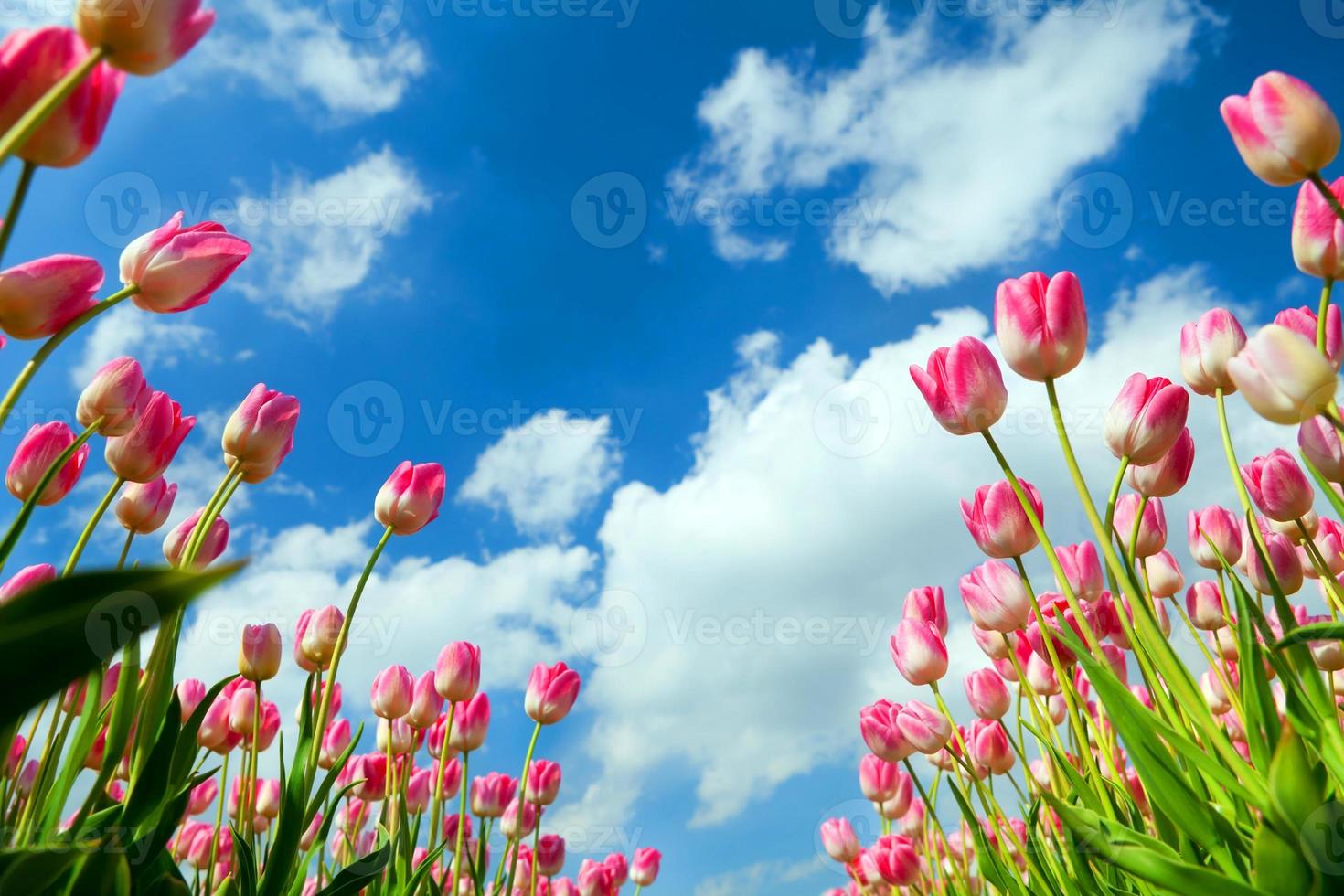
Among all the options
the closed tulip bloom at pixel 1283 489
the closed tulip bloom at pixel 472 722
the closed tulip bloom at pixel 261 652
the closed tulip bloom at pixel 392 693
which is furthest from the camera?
the closed tulip bloom at pixel 472 722

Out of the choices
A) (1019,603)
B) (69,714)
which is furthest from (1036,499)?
(69,714)

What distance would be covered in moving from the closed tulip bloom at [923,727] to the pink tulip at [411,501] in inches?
53.4

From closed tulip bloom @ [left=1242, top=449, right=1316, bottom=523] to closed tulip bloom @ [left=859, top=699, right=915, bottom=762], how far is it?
1110 millimetres

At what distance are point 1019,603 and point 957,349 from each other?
2.39 ft

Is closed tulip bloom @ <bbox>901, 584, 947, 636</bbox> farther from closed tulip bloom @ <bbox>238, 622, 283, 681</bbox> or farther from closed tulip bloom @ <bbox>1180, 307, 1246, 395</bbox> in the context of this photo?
closed tulip bloom @ <bbox>238, 622, 283, 681</bbox>

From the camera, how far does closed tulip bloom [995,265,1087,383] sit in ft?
4.67

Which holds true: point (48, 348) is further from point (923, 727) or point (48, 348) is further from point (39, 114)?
point (923, 727)

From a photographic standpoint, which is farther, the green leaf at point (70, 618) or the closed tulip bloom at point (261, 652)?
the closed tulip bloom at point (261, 652)

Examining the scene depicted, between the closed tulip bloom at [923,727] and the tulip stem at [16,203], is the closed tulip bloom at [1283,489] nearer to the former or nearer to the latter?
the closed tulip bloom at [923,727]

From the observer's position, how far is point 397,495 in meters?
2.10

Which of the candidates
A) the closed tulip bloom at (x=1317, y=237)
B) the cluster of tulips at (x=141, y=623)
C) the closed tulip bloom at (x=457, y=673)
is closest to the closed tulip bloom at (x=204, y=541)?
the cluster of tulips at (x=141, y=623)

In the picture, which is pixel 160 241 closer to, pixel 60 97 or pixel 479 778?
pixel 60 97

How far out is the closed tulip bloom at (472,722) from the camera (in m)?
2.98

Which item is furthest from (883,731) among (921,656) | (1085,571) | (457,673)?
(457,673)
